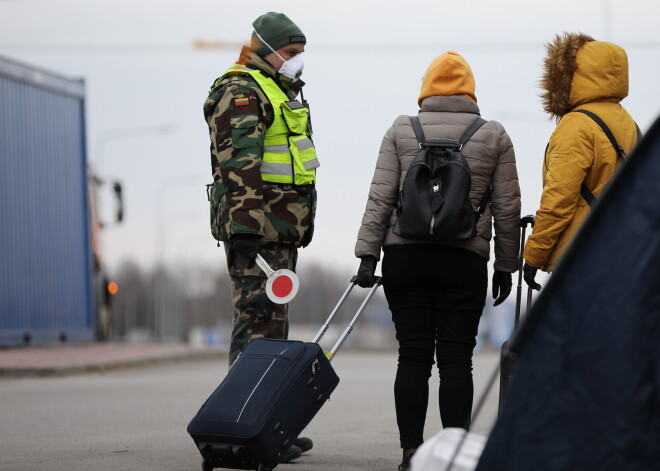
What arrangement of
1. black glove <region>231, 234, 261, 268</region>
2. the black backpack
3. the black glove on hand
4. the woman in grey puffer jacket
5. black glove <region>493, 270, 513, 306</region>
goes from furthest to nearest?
black glove <region>231, 234, 261, 268</region>, black glove <region>493, 270, 513, 306</region>, the black glove on hand, the woman in grey puffer jacket, the black backpack

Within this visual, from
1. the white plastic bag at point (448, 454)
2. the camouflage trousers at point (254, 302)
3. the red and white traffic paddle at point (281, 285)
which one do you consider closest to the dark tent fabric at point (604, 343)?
Answer: the white plastic bag at point (448, 454)

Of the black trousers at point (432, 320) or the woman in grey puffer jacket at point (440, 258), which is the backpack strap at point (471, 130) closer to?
the woman in grey puffer jacket at point (440, 258)

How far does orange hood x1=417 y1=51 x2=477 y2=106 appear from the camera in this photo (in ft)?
19.4

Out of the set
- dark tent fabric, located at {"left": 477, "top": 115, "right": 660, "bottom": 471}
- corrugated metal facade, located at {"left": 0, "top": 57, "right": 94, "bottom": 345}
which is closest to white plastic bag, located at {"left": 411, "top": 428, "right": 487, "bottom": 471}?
dark tent fabric, located at {"left": 477, "top": 115, "right": 660, "bottom": 471}

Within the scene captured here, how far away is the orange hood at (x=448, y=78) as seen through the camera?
5.91 meters

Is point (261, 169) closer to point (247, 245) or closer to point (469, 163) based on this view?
point (247, 245)

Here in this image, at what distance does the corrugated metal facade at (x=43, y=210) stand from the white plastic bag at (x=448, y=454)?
18.4 m

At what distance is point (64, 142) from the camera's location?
24109mm

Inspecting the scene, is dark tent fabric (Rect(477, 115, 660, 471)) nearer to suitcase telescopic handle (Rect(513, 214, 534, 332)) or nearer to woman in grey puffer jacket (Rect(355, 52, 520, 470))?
woman in grey puffer jacket (Rect(355, 52, 520, 470))

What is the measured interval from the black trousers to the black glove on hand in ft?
0.68

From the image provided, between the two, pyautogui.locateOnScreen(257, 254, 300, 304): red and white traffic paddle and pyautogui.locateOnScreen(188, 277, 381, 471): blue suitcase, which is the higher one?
Result: pyautogui.locateOnScreen(257, 254, 300, 304): red and white traffic paddle

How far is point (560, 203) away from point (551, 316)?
242cm

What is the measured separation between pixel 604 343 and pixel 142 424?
20.8ft

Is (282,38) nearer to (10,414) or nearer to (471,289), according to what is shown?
(471,289)
